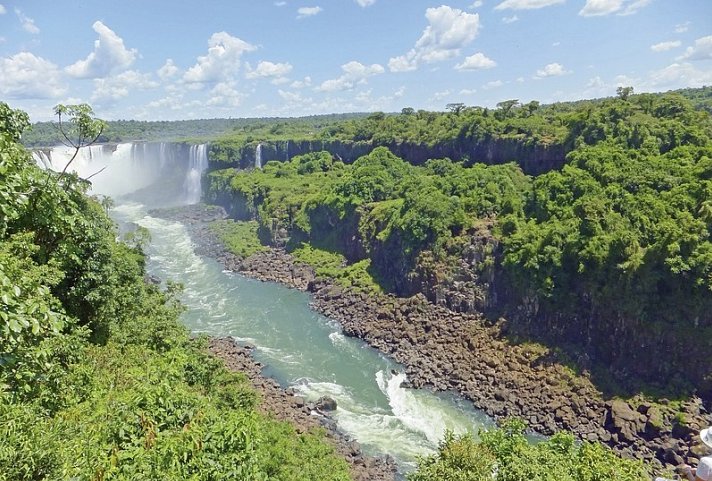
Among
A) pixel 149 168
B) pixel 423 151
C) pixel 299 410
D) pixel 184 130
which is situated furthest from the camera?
pixel 184 130

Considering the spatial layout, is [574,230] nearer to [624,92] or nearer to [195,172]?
[624,92]

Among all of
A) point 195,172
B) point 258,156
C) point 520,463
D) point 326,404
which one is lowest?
point 326,404

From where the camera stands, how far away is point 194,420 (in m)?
7.75

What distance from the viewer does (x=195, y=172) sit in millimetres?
77500

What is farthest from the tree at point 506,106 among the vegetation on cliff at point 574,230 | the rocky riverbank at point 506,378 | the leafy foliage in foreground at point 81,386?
the leafy foliage in foreground at point 81,386

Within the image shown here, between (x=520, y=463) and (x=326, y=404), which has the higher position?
(x=520, y=463)

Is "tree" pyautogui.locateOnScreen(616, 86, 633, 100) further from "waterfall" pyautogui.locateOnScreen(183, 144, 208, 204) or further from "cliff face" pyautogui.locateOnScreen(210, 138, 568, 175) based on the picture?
"waterfall" pyautogui.locateOnScreen(183, 144, 208, 204)

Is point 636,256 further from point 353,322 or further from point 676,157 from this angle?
point 353,322

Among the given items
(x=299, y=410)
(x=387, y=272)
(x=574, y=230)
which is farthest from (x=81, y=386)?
(x=387, y=272)

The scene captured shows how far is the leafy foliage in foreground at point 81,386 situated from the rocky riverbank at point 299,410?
5894 millimetres

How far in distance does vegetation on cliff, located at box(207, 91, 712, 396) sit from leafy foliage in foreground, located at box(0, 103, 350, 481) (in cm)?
1894

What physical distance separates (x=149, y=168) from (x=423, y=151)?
4994cm

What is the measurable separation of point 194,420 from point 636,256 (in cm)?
2560

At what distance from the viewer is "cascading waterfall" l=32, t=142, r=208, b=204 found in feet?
251
